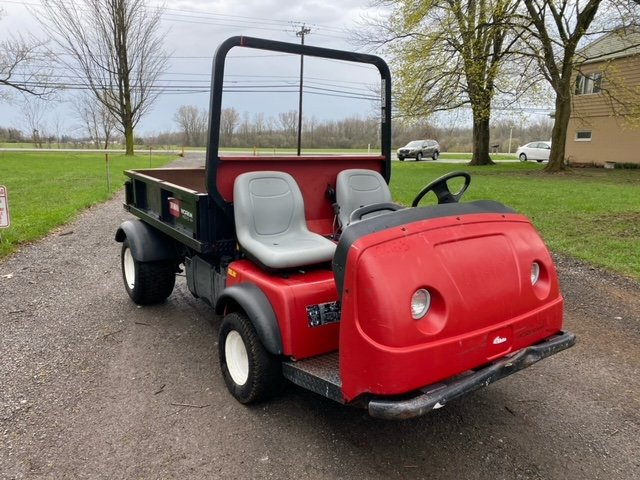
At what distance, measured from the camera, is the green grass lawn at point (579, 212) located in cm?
626

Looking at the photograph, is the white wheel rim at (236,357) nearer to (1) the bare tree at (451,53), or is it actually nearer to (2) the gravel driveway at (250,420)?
(2) the gravel driveway at (250,420)

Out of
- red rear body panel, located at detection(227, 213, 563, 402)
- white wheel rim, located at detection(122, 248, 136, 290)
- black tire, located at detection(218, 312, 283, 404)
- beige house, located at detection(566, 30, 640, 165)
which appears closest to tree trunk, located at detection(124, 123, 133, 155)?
beige house, located at detection(566, 30, 640, 165)

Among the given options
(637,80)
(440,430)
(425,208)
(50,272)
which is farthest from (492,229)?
(637,80)

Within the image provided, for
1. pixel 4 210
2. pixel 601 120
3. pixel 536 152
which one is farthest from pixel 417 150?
pixel 4 210

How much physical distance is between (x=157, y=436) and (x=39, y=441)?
57 cm

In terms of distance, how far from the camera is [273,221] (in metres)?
3.40

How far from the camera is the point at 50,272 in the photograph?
5621mm

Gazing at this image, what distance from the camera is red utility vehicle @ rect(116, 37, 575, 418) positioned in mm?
2002

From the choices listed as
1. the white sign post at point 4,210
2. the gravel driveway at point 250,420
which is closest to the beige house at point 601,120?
the gravel driveway at point 250,420

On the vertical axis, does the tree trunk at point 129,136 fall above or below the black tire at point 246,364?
above

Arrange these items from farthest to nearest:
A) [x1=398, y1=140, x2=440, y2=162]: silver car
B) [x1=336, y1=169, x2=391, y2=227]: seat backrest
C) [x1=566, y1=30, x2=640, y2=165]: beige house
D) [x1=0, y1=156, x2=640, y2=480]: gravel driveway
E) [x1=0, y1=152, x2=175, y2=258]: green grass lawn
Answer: [x1=398, y1=140, x2=440, y2=162]: silver car
[x1=566, y1=30, x2=640, y2=165]: beige house
[x1=0, y1=152, x2=175, y2=258]: green grass lawn
[x1=336, y1=169, x2=391, y2=227]: seat backrest
[x1=0, y1=156, x2=640, y2=480]: gravel driveway

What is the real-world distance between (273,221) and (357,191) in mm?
794

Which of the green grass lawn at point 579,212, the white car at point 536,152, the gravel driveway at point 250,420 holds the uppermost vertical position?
the white car at point 536,152

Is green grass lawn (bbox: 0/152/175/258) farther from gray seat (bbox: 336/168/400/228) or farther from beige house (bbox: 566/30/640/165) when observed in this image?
beige house (bbox: 566/30/640/165)
